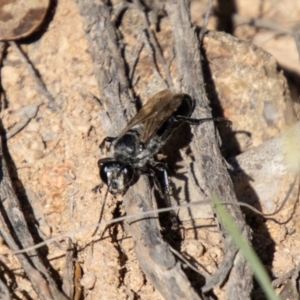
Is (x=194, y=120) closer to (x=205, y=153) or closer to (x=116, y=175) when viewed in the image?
(x=205, y=153)

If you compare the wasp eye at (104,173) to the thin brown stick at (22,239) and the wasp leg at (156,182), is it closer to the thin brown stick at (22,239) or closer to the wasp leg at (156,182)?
the wasp leg at (156,182)

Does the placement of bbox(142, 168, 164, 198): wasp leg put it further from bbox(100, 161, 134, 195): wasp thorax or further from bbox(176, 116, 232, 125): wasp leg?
bbox(176, 116, 232, 125): wasp leg

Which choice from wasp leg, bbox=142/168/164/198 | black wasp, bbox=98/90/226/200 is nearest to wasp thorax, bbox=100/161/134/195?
black wasp, bbox=98/90/226/200

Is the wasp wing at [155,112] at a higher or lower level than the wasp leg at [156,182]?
higher

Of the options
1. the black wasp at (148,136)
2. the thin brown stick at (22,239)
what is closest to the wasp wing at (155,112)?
the black wasp at (148,136)

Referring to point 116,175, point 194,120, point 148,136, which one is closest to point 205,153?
point 194,120

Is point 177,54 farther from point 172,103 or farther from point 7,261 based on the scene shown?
point 7,261

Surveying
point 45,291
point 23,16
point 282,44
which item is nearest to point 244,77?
point 282,44

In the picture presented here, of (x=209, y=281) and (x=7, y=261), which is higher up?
(x=7, y=261)
